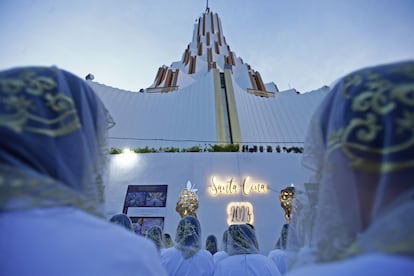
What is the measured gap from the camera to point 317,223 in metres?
0.58

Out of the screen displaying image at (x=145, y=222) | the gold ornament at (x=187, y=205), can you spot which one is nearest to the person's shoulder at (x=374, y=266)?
the gold ornament at (x=187, y=205)

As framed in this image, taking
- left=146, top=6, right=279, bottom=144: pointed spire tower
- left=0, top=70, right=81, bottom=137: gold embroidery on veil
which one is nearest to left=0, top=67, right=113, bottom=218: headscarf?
left=0, top=70, right=81, bottom=137: gold embroidery on veil

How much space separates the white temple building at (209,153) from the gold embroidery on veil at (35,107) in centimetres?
119

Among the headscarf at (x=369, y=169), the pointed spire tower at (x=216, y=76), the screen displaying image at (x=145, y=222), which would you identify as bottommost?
the screen displaying image at (x=145, y=222)

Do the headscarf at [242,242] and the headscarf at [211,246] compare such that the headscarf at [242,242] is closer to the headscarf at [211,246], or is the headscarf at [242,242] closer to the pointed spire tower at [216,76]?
the headscarf at [211,246]

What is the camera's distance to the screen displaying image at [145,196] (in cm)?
513

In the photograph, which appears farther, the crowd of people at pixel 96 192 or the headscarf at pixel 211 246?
the headscarf at pixel 211 246

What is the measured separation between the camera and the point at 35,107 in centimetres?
56

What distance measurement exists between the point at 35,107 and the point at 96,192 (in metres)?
0.22

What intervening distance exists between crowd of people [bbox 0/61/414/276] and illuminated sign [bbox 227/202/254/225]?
4.52m

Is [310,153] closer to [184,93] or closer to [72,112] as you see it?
[72,112]

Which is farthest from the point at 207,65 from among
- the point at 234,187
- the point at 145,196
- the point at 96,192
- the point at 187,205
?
the point at 96,192

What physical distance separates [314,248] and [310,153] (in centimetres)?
23

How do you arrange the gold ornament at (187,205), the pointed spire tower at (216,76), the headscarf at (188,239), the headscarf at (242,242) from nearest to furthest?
the headscarf at (242,242), the headscarf at (188,239), the gold ornament at (187,205), the pointed spire tower at (216,76)
